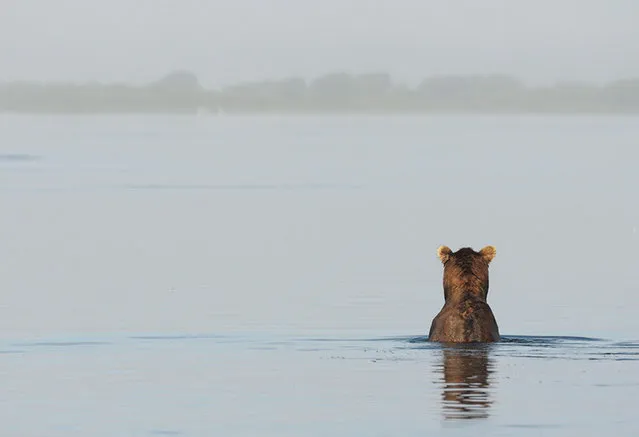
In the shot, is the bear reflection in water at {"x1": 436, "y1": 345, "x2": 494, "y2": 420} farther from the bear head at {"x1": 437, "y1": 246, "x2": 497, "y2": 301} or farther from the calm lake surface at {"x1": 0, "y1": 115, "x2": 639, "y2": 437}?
the bear head at {"x1": 437, "y1": 246, "x2": 497, "y2": 301}

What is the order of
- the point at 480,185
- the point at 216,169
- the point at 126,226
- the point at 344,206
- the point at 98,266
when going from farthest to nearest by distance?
the point at 216,169
the point at 480,185
the point at 344,206
the point at 126,226
the point at 98,266

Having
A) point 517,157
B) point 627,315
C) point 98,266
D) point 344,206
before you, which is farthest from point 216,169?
point 627,315

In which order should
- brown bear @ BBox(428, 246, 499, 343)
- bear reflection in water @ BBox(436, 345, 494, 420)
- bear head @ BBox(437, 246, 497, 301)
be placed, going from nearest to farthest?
bear reflection in water @ BBox(436, 345, 494, 420) → brown bear @ BBox(428, 246, 499, 343) → bear head @ BBox(437, 246, 497, 301)

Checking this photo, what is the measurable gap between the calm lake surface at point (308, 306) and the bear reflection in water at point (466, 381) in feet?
0.15

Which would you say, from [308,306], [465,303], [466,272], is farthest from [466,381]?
[308,306]

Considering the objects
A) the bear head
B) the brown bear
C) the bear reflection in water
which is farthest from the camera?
the bear head

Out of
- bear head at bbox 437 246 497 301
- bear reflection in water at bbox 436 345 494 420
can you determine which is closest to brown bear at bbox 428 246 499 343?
bear head at bbox 437 246 497 301

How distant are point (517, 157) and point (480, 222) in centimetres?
4872

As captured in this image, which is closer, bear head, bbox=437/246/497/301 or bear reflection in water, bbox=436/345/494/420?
bear reflection in water, bbox=436/345/494/420

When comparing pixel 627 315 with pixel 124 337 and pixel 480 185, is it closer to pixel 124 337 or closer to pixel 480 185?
pixel 124 337

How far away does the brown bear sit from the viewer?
2631 centimetres

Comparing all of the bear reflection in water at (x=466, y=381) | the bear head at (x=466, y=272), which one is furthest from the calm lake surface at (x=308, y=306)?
the bear head at (x=466, y=272)

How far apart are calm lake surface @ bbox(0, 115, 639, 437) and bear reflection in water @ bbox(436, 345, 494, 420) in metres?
0.05

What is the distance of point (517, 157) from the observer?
98.5 meters
